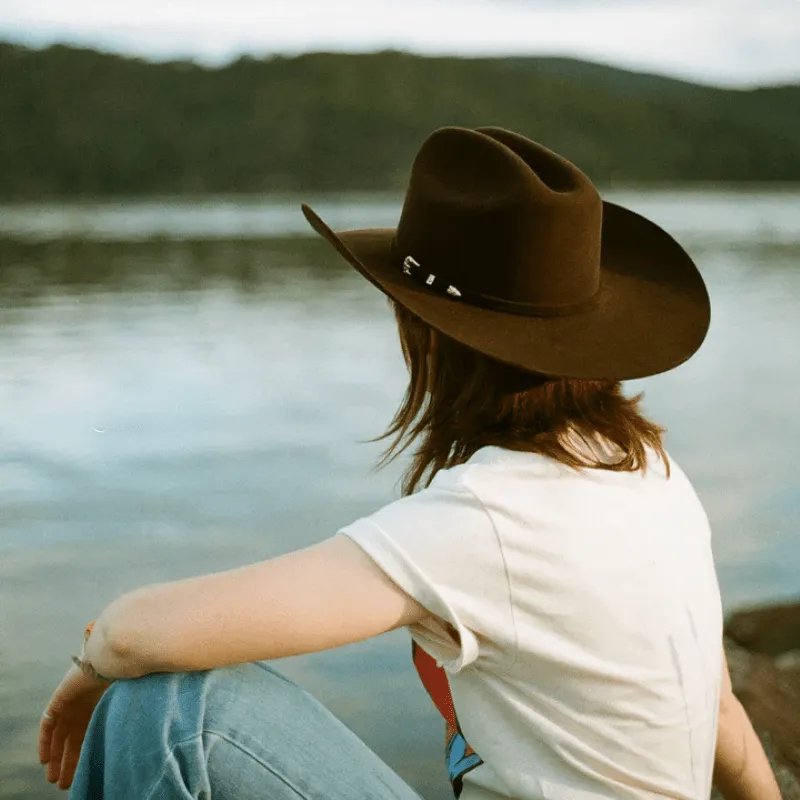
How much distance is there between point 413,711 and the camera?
9.86 ft

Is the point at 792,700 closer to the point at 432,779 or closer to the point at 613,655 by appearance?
the point at 432,779

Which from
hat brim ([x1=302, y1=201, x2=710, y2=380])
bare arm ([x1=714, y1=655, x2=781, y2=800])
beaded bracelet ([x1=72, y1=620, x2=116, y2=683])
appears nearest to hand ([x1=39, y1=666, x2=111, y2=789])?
beaded bracelet ([x1=72, y1=620, x2=116, y2=683])

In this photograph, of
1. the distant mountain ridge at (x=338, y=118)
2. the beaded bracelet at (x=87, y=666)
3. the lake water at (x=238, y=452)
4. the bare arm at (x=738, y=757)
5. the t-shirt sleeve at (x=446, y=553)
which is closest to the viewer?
the t-shirt sleeve at (x=446, y=553)

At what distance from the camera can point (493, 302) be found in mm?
1319

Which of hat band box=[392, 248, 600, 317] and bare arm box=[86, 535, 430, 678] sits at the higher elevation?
hat band box=[392, 248, 600, 317]

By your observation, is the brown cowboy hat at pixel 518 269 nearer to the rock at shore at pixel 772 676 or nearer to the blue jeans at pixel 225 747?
the blue jeans at pixel 225 747

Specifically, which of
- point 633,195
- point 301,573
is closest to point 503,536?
point 301,573

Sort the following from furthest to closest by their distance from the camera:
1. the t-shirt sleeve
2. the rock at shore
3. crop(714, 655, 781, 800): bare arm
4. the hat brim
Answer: the rock at shore → crop(714, 655, 781, 800): bare arm → the hat brim → the t-shirt sleeve

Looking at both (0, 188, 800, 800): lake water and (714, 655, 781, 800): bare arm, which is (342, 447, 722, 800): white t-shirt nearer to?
(714, 655, 781, 800): bare arm

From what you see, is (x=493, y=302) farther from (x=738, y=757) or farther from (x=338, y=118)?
(x=338, y=118)

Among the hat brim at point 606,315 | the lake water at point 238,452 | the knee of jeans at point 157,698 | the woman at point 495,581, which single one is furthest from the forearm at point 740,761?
the lake water at point 238,452

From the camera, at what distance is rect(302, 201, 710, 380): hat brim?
4.12ft

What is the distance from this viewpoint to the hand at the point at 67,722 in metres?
1.49

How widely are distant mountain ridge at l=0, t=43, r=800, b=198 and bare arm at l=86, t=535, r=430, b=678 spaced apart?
73582 mm
